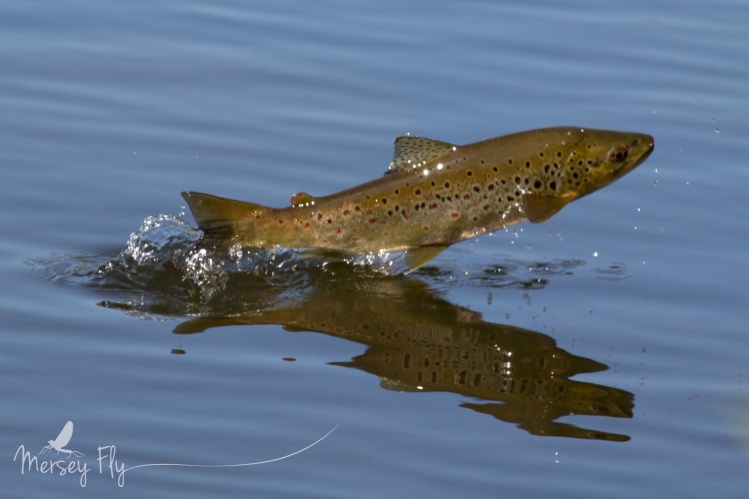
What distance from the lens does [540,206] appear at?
8.48 metres

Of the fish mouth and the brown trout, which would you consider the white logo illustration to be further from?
the fish mouth

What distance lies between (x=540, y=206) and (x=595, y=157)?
1.41 feet

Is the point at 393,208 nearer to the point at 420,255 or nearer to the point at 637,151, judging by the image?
the point at 420,255

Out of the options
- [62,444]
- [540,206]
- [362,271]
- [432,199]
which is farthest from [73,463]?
[540,206]

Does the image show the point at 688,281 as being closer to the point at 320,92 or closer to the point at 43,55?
the point at 320,92

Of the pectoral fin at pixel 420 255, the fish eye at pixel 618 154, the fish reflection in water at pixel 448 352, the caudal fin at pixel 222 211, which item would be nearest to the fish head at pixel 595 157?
the fish eye at pixel 618 154

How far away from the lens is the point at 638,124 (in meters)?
11.3

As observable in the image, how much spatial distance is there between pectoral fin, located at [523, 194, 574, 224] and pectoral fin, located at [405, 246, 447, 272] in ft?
1.75

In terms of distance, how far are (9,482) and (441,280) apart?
11.7 feet

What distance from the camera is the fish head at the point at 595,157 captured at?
8.55m

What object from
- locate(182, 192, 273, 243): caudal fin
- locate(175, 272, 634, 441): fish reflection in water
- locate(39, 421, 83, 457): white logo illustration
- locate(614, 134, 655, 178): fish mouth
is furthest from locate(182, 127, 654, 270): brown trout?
locate(39, 421, 83, 457): white logo illustration

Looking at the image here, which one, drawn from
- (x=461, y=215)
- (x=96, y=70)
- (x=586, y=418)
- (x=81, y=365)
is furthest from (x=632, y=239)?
(x=96, y=70)

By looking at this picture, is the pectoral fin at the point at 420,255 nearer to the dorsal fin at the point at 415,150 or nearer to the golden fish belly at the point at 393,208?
the golden fish belly at the point at 393,208

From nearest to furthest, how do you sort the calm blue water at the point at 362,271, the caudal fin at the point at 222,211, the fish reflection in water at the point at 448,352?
the calm blue water at the point at 362,271 < the fish reflection in water at the point at 448,352 < the caudal fin at the point at 222,211
